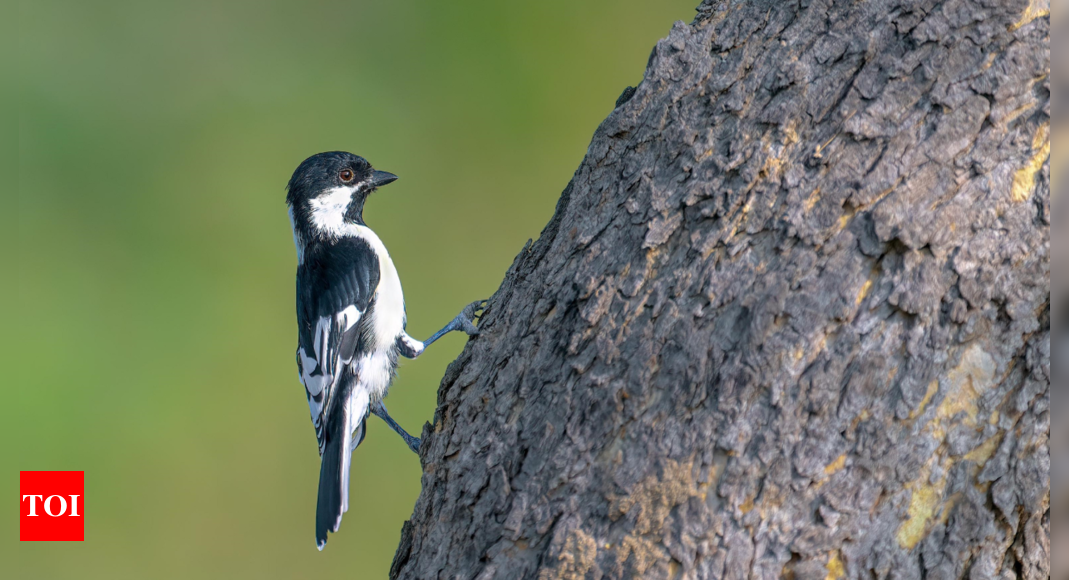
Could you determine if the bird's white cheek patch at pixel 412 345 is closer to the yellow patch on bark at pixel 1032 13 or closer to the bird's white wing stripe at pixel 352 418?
the bird's white wing stripe at pixel 352 418

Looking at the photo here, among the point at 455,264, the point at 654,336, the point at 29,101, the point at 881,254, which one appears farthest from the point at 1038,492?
the point at 29,101

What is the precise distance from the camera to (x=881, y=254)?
1.42 metres

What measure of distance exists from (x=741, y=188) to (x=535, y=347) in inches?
23.0

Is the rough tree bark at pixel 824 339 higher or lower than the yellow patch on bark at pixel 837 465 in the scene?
higher

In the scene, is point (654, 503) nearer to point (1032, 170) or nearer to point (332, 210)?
point (1032, 170)

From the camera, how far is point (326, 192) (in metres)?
3.34

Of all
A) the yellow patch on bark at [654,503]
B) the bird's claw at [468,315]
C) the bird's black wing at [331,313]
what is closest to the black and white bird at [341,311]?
the bird's black wing at [331,313]

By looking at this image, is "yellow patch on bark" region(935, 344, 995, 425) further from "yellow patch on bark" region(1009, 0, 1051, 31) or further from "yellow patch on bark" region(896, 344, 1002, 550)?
"yellow patch on bark" region(1009, 0, 1051, 31)

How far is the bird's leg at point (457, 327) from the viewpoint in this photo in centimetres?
256

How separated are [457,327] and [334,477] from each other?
28.6 inches

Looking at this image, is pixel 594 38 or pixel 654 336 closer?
pixel 654 336

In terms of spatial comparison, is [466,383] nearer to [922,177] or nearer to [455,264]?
[922,177]

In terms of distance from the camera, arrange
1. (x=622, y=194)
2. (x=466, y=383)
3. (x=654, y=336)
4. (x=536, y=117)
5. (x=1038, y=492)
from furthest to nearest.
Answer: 1. (x=536, y=117)
2. (x=466, y=383)
3. (x=622, y=194)
4. (x=654, y=336)
5. (x=1038, y=492)

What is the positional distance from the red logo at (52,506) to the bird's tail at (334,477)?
10.0 feet
